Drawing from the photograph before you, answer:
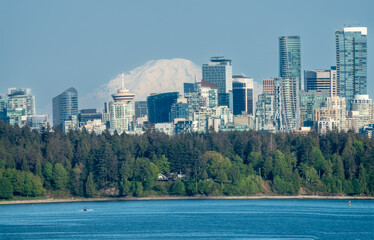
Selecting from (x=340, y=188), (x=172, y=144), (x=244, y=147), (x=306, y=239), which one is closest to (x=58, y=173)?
(x=172, y=144)

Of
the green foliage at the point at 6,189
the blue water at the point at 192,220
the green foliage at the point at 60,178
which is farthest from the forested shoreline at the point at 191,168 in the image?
the blue water at the point at 192,220

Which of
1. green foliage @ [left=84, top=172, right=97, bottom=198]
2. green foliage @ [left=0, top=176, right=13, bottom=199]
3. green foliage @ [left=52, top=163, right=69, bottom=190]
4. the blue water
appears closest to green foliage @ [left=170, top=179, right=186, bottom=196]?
the blue water

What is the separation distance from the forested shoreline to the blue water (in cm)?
411

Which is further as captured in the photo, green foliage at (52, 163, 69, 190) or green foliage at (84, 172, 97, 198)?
green foliage at (52, 163, 69, 190)

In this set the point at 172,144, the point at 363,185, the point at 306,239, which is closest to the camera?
the point at 306,239

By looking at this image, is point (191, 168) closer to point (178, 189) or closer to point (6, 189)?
point (178, 189)

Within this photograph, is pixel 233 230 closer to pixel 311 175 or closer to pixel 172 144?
pixel 311 175

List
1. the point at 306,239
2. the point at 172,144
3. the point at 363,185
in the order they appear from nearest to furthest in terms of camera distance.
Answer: the point at 306,239, the point at 363,185, the point at 172,144

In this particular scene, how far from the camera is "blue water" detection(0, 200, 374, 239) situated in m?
91.2

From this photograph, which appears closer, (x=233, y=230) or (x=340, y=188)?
(x=233, y=230)

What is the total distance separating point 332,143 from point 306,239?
50.0 metres

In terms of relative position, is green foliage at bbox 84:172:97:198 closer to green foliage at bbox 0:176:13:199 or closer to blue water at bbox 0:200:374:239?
blue water at bbox 0:200:374:239

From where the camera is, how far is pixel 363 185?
11919cm

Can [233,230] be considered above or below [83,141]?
below
